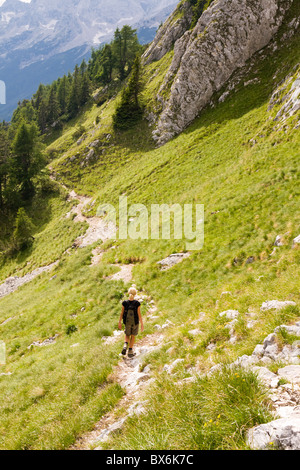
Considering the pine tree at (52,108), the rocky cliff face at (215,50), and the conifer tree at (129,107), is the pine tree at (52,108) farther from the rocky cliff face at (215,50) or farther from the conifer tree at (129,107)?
the rocky cliff face at (215,50)

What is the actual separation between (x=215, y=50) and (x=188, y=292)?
47696 millimetres

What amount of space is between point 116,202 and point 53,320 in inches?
922

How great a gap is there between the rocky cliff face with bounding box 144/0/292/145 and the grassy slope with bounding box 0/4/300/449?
18.8 ft

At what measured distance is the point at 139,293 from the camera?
16094 millimetres

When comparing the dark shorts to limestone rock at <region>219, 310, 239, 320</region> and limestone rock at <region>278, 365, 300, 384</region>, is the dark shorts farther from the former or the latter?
limestone rock at <region>278, 365, 300, 384</region>

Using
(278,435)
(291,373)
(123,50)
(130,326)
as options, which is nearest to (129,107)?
(123,50)

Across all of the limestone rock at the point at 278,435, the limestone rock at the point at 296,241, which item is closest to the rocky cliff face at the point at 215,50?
the limestone rock at the point at 296,241

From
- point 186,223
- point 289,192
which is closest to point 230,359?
point 289,192

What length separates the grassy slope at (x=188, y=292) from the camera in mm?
5035

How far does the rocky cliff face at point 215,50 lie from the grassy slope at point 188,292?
5.72 metres

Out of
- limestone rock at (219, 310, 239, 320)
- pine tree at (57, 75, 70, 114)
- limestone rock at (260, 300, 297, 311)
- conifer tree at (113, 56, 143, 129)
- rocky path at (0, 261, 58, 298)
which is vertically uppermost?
pine tree at (57, 75, 70, 114)

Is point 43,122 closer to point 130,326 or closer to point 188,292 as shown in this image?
point 188,292

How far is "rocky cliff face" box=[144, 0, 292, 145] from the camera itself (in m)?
39.9

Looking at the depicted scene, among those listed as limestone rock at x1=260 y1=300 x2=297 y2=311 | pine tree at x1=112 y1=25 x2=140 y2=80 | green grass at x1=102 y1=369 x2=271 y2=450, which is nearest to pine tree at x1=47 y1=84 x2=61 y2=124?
pine tree at x1=112 y1=25 x2=140 y2=80
